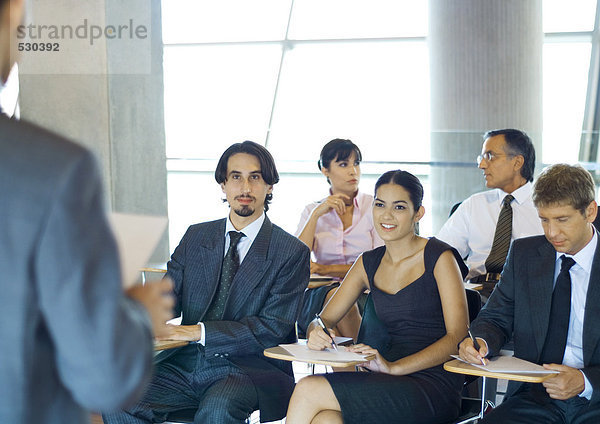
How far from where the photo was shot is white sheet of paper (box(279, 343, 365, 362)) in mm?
2736

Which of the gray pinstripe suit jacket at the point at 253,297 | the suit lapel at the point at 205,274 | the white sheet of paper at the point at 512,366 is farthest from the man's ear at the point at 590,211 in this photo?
the suit lapel at the point at 205,274

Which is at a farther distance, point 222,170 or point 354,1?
point 354,1

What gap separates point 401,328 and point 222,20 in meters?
7.01

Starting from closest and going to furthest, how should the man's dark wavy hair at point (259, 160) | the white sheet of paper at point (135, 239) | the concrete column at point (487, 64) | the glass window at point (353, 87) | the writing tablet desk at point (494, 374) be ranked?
the white sheet of paper at point (135, 239), the writing tablet desk at point (494, 374), the man's dark wavy hair at point (259, 160), the concrete column at point (487, 64), the glass window at point (353, 87)

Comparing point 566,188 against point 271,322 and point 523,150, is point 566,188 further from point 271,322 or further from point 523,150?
point 523,150

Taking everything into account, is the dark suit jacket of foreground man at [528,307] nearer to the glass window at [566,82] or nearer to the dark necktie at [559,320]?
the dark necktie at [559,320]

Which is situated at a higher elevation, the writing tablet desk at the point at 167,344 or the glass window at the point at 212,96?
the glass window at the point at 212,96

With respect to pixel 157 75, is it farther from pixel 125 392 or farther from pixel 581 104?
pixel 125 392

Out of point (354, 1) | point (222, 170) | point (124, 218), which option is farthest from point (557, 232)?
point (354, 1)

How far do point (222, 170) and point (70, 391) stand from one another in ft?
8.05

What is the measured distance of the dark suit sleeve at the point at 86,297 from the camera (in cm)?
106

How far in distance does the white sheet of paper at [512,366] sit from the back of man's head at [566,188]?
57cm

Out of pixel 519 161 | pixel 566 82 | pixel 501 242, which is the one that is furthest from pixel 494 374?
pixel 566 82

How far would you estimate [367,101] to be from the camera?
8.76 metres
